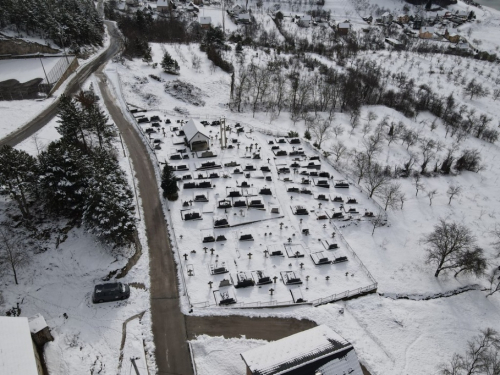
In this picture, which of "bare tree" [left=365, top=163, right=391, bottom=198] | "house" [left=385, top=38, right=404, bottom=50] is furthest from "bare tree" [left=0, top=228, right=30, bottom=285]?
"house" [left=385, top=38, right=404, bottom=50]

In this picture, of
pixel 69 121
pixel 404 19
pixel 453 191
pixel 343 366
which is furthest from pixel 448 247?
pixel 404 19

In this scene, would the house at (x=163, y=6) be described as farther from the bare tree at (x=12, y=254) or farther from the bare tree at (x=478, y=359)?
the bare tree at (x=478, y=359)

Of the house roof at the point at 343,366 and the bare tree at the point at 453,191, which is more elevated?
the house roof at the point at 343,366

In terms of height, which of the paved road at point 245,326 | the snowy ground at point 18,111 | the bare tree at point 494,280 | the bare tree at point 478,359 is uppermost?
the snowy ground at point 18,111

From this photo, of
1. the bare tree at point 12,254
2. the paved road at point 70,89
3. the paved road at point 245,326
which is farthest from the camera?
the paved road at point 70,89

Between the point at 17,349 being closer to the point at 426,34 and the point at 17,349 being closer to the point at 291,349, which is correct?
the point at 291,349

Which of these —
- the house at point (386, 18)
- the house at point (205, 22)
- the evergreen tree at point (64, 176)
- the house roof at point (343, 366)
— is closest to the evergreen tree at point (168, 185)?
the evergreen tree at point (64, 176)
